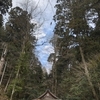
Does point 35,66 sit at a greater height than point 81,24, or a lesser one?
lesser

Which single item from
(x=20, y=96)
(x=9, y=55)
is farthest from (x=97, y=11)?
(x=9, y=55)

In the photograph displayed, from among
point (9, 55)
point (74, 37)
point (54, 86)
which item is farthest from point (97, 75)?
point (9, 55)

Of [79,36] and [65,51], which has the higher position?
[65,51]

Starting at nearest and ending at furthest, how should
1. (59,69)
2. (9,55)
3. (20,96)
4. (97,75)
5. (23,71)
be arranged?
(97,75), (23,71), (20,96), (9,55), (59,69)

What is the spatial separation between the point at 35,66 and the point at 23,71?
6662 mm

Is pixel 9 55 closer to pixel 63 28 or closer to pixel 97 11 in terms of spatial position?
pixel 63 28

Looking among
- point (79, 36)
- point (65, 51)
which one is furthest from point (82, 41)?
point (65, 51)

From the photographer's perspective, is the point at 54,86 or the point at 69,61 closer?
the point at 54,86

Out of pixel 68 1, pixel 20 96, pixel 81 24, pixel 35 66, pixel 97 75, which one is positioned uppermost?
pixel 68 1

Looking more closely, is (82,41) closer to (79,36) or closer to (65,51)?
(79,36)

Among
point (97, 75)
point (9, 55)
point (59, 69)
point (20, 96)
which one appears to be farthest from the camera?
point (59, 69)

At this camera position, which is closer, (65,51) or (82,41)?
(82,41)

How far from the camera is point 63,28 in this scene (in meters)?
17.4

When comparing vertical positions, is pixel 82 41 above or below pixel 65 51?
below
